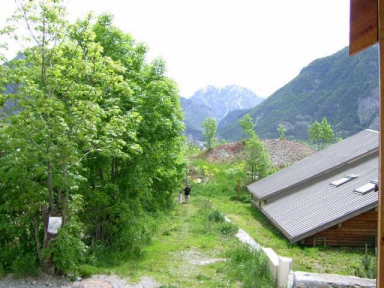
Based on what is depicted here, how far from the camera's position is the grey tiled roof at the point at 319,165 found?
62.1 feet

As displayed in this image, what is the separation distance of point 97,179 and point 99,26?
540 cm

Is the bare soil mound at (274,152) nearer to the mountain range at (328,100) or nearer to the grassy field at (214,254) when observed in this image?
the grassy field at (214,254)

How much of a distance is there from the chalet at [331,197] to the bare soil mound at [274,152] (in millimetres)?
15084

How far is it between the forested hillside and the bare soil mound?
67.2 meters

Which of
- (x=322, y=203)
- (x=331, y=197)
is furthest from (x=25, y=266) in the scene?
(x=331, y=197)

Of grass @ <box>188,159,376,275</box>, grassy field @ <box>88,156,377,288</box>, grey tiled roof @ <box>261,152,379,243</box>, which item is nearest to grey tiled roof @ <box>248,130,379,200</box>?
grey tiled roof @ <box>261,152,379,243</box>

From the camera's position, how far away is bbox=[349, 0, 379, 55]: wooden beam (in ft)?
7.70

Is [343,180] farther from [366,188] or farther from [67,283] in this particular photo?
[67,283]

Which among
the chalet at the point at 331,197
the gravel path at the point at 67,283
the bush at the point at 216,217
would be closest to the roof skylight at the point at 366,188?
the chalet at the point at 331,197

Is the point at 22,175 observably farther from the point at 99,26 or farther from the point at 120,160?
the point at 99,26

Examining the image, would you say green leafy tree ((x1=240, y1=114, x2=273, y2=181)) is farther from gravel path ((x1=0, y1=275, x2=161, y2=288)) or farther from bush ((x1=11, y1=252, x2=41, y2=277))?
bush ((x1=11, y1=252, x2=41, y2=277))

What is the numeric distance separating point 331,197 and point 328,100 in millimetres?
118884

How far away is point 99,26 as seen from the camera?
1318 centimetres

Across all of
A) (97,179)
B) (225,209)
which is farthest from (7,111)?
(225,209)
